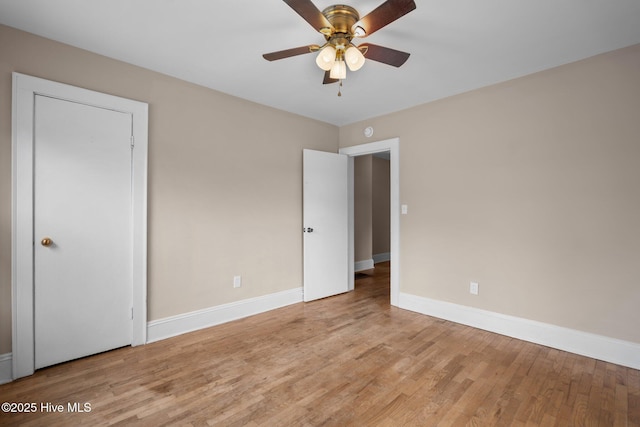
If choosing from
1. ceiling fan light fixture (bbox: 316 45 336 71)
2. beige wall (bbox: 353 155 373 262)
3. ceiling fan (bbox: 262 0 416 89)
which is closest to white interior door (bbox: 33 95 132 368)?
ceiling fan (bbox: 262 0 416 89)

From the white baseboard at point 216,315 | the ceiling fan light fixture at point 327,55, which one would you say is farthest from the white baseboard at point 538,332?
the ceiling fan light fixture at point 327,55

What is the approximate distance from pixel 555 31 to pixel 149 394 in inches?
150

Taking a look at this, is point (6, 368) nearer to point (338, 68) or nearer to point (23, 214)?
point (23, 214)

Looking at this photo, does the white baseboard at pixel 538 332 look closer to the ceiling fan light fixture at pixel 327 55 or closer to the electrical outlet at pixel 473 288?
the electrical outlet at pixel 473 288

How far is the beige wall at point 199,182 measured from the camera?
224 cm

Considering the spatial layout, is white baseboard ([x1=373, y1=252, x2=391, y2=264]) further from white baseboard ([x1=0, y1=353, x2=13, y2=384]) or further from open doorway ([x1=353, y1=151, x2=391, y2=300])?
white baseboard ([x1=0, y1=353, x2=13, y2=384])

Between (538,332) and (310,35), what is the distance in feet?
10.7

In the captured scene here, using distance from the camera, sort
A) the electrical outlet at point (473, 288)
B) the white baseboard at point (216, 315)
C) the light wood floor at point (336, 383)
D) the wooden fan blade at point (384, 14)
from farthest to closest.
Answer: the electrical outlet at point (473, 288) < the white baseboard at point (216, 315) < the light wood floor at point (336, 383) < the wooden fan blade at point (384, 14)

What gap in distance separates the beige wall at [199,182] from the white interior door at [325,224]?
14 centimetres

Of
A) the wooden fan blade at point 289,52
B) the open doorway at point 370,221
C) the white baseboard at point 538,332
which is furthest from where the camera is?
the open doorway at point 370,221

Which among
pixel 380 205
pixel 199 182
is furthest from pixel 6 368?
pixel 380 205

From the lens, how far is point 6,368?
2107 mm

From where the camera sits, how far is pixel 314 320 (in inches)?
130

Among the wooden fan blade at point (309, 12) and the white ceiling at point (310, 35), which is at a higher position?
the white ceiling at point (310, 35)
